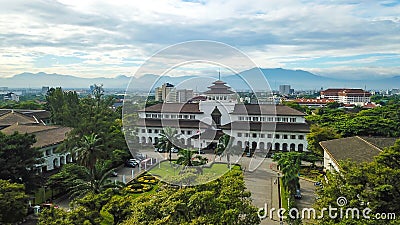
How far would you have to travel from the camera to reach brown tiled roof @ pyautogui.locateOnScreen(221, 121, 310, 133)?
89.7 feet

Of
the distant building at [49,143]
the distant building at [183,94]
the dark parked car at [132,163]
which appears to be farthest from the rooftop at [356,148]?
the distant building at [49,143]

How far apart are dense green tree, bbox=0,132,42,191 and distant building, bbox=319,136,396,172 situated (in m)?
15.2

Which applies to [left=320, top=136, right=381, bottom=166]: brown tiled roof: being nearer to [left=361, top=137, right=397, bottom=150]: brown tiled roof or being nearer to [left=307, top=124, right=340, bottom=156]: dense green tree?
[left=361, top=137, right=397, bottom=150]: brown tiled roof

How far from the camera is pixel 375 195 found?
1044cm

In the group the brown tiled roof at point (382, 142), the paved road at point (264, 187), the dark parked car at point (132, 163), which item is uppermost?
the brown tiled roof at point (382, 142)

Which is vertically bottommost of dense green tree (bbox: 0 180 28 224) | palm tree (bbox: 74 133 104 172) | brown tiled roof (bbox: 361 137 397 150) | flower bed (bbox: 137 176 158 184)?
flower bed (bbox: 137 176 158 184)

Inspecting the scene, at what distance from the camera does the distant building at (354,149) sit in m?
16.6

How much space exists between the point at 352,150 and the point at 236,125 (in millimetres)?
10841

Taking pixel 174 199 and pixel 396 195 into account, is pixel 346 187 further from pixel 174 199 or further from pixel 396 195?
pixel 174 199

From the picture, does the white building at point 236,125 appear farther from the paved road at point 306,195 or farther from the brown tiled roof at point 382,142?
the brown tiled roof at point 382,142

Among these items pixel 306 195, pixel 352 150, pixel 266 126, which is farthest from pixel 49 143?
pixel 352 150

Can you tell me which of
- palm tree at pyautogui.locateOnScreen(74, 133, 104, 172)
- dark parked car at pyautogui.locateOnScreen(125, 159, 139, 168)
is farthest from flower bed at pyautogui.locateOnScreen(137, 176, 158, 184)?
palm tree at pyautogui.locateOnScreen(74, 133, 104, 172)

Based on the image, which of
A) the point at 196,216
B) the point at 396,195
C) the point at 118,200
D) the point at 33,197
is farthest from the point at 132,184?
the point at 396,195

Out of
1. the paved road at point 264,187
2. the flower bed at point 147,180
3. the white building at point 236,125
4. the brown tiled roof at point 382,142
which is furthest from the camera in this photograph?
the white building at point 236,125
